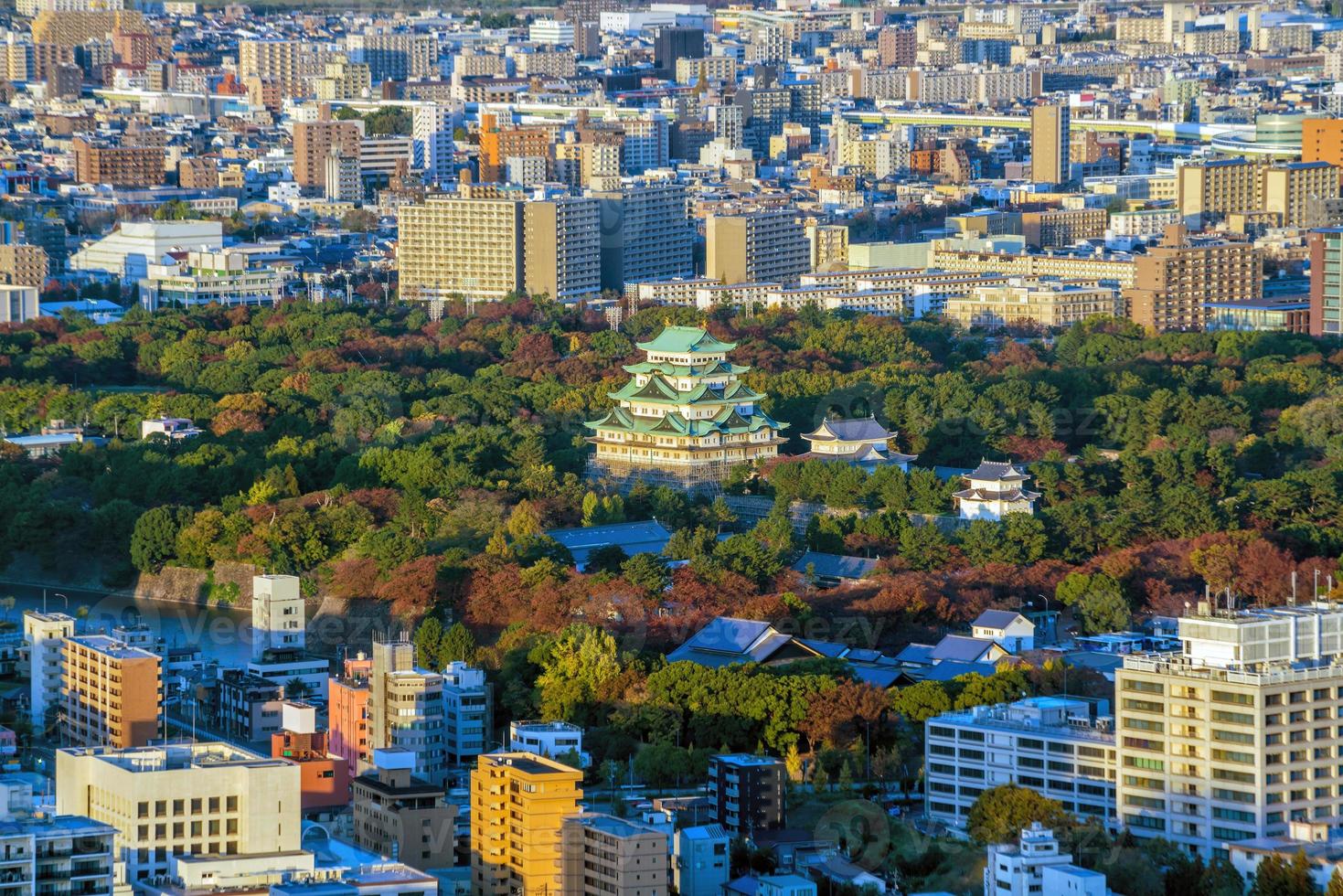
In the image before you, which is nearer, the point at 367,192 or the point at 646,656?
the point at 646,656

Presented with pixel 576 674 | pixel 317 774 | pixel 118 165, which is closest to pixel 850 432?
pixel 576 674

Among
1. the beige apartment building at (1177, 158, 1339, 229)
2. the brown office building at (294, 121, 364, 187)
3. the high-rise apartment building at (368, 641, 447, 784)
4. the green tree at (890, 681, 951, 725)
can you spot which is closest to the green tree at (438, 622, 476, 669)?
the high-rise apartment building at (368, 641, 447, 784)

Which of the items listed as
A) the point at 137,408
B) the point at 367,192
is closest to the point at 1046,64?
the point at 367,192

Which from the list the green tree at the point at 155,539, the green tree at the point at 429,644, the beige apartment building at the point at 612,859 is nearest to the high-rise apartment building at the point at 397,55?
the green tree at the point at 155,539

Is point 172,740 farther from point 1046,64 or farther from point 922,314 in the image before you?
point 1046,64

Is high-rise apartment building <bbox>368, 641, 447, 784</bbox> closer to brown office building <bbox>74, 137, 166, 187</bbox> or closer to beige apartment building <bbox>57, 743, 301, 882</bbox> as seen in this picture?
beige apartment building <bbox>57, 743, 301, 882</bbox>

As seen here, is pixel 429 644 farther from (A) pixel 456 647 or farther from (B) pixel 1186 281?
(B) pixel 1186 281
